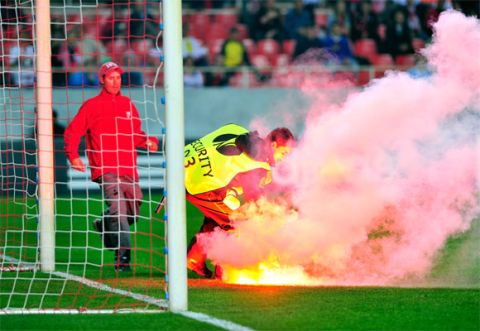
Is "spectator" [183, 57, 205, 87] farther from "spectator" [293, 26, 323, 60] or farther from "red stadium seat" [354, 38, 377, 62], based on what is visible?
"red stadium seat" [354, 38, 377, 62]

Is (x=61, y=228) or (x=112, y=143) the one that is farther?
(x=61, y=228)

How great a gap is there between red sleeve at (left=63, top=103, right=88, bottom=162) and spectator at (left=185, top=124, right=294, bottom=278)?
3.53 feet

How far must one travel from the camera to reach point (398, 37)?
2261cm

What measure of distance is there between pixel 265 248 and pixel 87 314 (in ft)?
8.25

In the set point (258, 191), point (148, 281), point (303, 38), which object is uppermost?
point (303, 38)

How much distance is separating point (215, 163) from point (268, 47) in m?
12.8

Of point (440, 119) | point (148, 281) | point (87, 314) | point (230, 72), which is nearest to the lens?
point (87, 314)

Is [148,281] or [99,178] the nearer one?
[148,281]

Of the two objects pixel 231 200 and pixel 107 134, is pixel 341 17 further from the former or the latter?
pixel 231 200

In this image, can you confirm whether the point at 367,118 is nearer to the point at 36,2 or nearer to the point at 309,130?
the point at 309,130

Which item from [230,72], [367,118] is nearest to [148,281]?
[367,118]

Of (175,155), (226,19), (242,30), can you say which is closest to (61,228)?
(175,155)

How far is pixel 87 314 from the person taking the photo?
8117 mm

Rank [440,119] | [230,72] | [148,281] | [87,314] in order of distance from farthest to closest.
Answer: [230,72], [440,119], [148,281], [87,314]
